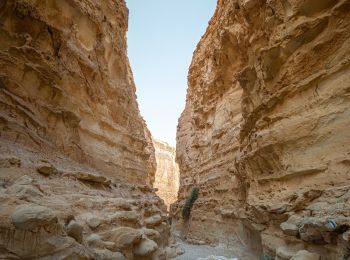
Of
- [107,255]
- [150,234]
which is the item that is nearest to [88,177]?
[150,234]

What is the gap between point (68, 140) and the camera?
25.0 ft

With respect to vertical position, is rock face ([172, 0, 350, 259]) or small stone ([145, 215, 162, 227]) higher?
rock face ([172, 0, 350, 259])

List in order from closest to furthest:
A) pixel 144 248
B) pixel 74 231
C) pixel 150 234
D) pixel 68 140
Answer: pixel 74 231 → pixel 144 248 → pixel 150 234 → pixel 68 140

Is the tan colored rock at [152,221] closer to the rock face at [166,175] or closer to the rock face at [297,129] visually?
the rock face at [297,129]

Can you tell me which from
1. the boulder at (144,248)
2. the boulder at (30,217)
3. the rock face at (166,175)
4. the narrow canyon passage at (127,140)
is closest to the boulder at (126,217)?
the narrow canyon passage at (127,140)

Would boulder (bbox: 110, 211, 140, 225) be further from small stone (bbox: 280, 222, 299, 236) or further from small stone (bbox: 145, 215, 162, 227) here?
small stone (bbox: 280, 222, 299, 236)

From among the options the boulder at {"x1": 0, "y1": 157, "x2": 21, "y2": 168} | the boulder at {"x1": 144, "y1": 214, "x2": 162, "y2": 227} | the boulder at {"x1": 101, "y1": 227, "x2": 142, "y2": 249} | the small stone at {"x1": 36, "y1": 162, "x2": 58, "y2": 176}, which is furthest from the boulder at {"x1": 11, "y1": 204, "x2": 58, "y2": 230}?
the boulder at {"x1": 144, "y1": 214, "x2": 162, "y2": 227}

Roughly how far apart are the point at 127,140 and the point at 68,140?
4.20 meters

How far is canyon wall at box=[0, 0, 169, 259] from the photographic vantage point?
3.33 m

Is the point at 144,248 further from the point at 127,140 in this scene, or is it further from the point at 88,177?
the point at 127,140

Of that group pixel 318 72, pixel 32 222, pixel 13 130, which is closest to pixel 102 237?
pixel 32 222

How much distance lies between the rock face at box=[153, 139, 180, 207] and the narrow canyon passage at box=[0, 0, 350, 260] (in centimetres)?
3851

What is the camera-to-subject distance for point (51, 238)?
314 centimetres

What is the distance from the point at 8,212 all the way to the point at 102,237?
1683 mm
